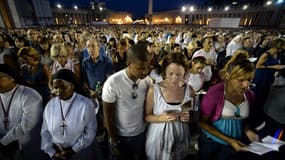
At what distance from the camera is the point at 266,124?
6.65ft

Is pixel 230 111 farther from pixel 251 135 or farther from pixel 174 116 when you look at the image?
pixel 174 116

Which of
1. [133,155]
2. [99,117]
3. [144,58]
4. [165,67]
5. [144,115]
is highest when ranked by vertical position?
[144,58]

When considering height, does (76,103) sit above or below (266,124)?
above

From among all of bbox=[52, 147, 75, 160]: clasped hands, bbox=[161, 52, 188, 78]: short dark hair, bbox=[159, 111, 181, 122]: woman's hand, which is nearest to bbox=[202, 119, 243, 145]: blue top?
bbox=[159, 111, 181, 122]: woman's hand

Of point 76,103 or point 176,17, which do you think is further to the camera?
point 176,17

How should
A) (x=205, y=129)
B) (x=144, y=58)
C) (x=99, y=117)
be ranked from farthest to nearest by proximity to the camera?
1. (x=99, y=117)
2. (x=205, y=129)
3. (x=144, y=58)

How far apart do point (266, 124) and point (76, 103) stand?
2164 millimetres

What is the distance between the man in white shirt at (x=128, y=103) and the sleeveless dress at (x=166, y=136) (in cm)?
20

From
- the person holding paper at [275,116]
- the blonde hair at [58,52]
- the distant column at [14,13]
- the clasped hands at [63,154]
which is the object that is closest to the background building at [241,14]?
the blonde hair at [58,52]

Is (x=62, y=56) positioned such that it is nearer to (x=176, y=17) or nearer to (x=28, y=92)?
(x=28, y=92)

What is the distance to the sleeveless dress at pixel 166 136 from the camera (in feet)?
6.54

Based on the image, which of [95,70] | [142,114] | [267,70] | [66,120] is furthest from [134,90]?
[267,70]

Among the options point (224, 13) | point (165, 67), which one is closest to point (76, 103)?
point (165, 67)

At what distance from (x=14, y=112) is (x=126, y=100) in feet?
4.51
